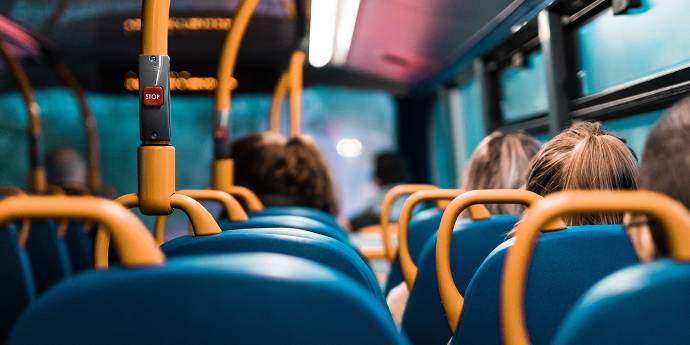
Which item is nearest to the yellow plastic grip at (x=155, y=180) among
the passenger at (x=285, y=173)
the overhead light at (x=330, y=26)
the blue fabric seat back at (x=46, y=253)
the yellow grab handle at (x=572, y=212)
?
the yellow grab handle at (x=572, y=212)

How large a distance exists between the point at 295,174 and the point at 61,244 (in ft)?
4.92

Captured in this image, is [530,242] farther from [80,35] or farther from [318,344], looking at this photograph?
[80,35]

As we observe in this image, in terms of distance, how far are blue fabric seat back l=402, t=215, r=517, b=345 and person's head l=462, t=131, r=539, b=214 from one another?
0.66m

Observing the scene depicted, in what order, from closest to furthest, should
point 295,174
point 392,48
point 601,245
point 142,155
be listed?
point 601,245 < point 142,155 < point 295,174 < point 392,48

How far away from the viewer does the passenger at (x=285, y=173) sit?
301 cm

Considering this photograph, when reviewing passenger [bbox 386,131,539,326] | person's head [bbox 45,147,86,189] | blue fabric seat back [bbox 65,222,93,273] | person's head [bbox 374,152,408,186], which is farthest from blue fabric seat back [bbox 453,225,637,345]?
person's head [bbox 45,147,86,189]

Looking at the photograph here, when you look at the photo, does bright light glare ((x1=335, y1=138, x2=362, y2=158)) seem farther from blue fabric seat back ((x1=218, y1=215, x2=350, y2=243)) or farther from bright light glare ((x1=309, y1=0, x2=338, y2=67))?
blue fabric seat back ((x1=218, y1=215, x2=350, y2=243))

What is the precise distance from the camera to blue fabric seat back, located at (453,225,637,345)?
1.01 m

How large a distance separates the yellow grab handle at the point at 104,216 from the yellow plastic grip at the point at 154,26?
2.32 feet

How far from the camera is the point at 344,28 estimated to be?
5348mm

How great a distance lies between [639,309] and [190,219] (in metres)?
0.80

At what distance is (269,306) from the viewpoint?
67 centimetres

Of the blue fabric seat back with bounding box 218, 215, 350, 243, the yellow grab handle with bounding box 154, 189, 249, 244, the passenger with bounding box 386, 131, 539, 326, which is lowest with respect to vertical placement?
the blue fabric seat back with bounding box 218, 215, 350, 243

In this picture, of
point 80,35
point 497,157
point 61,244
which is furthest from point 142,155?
point 80,35
